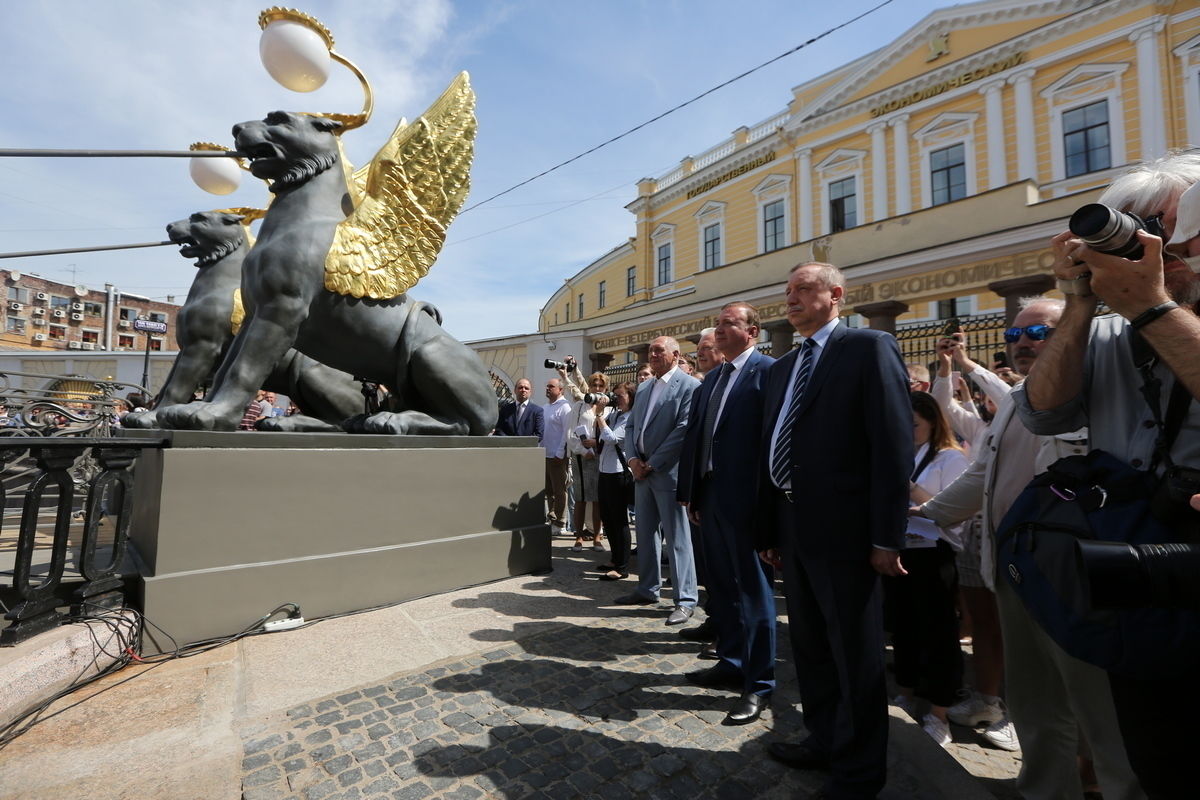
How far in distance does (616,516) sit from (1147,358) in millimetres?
3772

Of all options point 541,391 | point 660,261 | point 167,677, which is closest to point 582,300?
point 660,261

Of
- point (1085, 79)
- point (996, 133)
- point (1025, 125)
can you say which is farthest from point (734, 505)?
point (1085, 79)

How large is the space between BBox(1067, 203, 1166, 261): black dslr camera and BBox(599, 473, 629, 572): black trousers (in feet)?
12.4

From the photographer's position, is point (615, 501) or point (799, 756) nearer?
point (799, 756)

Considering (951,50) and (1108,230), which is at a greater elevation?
(951,50)

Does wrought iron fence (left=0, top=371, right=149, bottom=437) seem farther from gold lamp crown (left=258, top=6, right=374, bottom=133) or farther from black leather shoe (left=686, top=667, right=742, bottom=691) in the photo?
black leather shoe (left=686, top=667, right=742, bottom=691)

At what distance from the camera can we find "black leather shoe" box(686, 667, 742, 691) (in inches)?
98.0

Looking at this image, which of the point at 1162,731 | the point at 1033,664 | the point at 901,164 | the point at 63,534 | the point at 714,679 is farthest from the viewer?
the point at 901,164

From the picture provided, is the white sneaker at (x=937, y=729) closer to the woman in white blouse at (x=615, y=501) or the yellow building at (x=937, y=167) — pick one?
the woman in white blouse at (x=615, y=501)

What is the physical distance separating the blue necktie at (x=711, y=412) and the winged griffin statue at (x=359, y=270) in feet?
5.81

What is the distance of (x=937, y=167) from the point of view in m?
17.0

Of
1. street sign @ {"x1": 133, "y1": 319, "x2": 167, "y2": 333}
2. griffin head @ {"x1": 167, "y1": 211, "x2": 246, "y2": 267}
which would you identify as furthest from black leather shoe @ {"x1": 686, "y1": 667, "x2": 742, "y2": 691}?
street sign @ {"x1": 133, "y1": 319, "x2": 167, "y2": 333}

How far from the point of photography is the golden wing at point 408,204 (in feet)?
11.4

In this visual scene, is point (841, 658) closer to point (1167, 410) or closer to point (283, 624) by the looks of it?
point (1167, 410)
